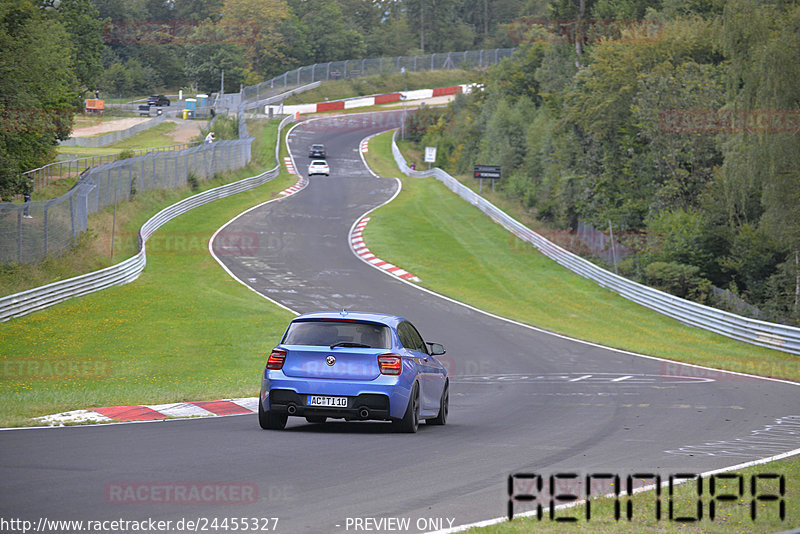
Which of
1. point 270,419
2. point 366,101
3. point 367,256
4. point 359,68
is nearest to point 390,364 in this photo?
point 270,419

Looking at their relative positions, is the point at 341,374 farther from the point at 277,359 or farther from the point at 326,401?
the point at 277,359

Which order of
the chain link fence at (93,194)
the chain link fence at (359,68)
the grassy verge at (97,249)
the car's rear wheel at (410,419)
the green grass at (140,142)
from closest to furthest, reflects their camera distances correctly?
the car's rear wheel at (410,419)
the grassy verge at (97,249)
the chain link fence at (93,194)
the green grass at (140,142)
the chain link fence at (359,68)

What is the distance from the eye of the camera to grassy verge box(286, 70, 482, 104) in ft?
357

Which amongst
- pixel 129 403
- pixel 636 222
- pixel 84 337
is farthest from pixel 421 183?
pixel 129 403

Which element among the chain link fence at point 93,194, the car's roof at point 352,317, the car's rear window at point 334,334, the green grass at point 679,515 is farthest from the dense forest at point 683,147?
the green grass at point 679,515

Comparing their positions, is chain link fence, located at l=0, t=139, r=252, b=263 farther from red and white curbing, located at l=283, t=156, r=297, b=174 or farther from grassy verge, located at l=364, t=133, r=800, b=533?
grassy verge, located at l=364, t=133, r=800, b=533

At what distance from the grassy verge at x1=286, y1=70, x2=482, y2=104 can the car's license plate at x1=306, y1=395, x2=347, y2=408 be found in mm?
95903

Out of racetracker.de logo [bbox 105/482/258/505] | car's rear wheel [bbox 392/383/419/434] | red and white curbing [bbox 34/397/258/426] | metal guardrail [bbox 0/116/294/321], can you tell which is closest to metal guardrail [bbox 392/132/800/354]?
metal guardrail [bbox 0/116/294/321]

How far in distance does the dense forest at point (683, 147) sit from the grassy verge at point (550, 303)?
177 inches

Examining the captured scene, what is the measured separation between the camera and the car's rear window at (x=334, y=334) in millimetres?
11547

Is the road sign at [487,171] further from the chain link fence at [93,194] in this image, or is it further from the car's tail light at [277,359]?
the car's tail light at [277,359]

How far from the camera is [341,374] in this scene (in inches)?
445

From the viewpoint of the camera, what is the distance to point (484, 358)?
2469cm

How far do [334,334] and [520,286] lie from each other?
93.3ft
